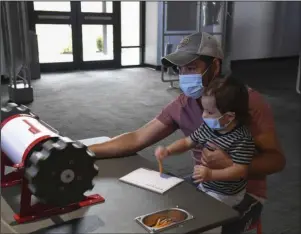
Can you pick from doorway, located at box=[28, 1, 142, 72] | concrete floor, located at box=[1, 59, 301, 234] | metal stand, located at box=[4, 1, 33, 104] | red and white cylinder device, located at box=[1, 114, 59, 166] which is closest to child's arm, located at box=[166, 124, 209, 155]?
red and white cylinder device, located at box=[1, 114, 59, 166]

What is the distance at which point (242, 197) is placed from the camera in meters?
1.37

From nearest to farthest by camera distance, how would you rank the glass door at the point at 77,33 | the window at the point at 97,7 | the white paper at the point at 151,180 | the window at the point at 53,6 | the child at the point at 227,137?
1. the white paper at the point at 151,180
2. the child at the point at 227,137
3. the window at the point at 53,6
4. the glass door at the point at 77,33
5. the window at the point at 97,7

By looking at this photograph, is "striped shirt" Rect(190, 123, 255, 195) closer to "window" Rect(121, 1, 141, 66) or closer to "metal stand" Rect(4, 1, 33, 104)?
"metal stand" Rect(4, 1, 33, 104)

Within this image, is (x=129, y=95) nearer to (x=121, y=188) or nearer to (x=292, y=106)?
(x=292, y=106)

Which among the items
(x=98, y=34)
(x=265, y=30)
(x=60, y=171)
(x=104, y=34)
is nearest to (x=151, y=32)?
(x=104, y=34)

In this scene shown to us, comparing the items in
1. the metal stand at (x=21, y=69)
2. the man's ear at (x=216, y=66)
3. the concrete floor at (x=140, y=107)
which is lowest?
the concrete floor at (x=140, y=107)

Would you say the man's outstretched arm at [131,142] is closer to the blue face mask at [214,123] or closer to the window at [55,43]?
the blue face mask at [214,123]

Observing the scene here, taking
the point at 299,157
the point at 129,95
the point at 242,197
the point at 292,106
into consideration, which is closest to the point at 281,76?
the point at 292,106

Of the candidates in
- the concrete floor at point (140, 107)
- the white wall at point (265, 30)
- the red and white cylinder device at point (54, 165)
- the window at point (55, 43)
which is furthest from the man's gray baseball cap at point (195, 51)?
the white wall at point (265, 30)

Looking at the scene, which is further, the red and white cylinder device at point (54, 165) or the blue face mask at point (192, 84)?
the blue face mask at point (192, 84)

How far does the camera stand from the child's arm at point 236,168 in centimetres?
122

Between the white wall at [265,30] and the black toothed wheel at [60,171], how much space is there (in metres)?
7.59

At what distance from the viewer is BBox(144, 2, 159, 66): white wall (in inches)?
297

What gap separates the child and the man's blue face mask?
0.14 metres
